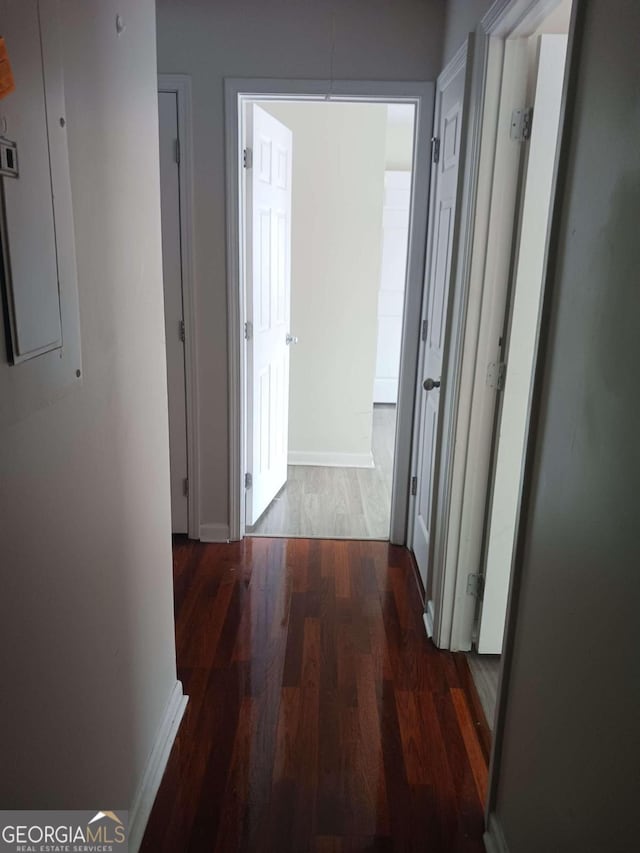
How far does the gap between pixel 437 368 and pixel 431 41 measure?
139 centimetres

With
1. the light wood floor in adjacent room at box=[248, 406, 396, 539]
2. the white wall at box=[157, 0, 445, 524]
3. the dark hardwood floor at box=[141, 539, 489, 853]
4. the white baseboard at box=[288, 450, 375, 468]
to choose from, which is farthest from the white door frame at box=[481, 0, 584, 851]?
the white baseboard at box=[288, 450, 375, 468]

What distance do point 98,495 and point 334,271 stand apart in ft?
9.94

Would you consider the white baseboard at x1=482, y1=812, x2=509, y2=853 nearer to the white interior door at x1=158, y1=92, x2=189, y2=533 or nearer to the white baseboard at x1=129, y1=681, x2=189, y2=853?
the white baseboard at x1=129, y1=681, x2=189, y2=853

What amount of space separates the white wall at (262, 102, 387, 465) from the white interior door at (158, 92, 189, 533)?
1213 mm

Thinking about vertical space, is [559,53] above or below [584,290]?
above

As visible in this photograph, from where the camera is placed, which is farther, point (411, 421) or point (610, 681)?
point (411, 421)

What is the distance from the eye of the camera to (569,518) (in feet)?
3.85

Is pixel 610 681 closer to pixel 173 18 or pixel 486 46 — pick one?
pixel 486 46

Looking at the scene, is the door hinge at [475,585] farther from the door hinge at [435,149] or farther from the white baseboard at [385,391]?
the white baseboard at [385,391]

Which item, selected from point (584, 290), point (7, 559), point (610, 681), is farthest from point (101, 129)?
point (610, 681)

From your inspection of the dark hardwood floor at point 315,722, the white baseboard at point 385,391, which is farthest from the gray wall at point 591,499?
the white baseboard at point 385,391

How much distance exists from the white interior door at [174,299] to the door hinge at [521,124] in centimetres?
152

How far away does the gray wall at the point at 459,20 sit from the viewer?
2.03 m

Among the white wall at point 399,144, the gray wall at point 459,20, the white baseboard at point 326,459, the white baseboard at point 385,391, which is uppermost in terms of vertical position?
the white wall at point 399,144
